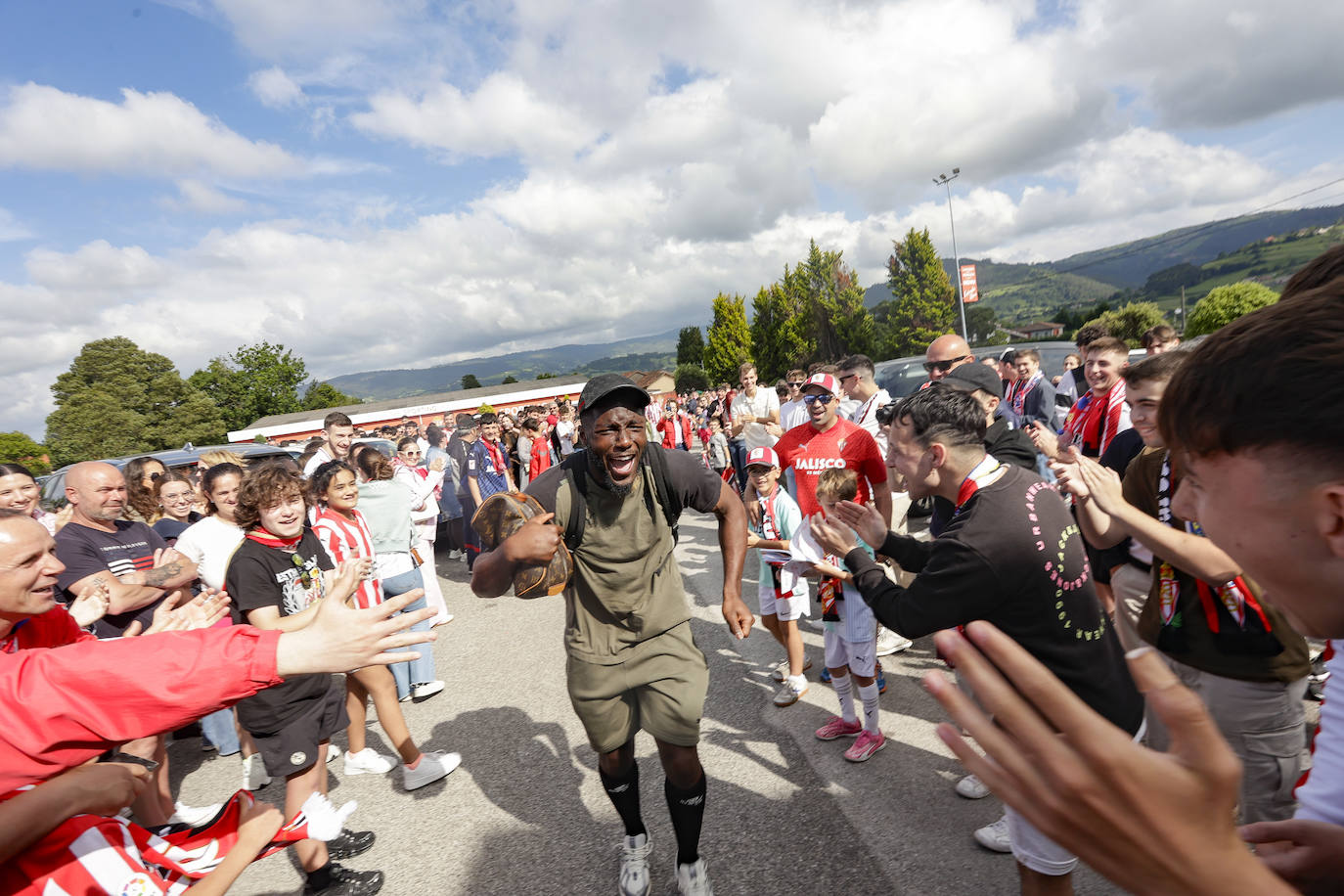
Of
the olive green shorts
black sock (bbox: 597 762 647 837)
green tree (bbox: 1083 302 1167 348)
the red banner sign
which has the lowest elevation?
black sock (bbox: 597 762 647 837)

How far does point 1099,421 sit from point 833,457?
2.11m

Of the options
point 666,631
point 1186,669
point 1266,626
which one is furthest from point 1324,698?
point 666,631

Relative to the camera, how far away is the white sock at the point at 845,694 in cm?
373

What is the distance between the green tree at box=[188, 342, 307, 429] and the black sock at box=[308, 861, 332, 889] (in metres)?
80.1

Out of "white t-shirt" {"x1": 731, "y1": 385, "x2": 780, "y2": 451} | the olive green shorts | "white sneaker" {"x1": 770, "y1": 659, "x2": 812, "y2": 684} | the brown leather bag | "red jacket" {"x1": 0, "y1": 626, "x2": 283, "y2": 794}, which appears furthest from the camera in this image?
"white t-shirt" {"x1": 731, "y1": 385, "x2": 780, "y2": 451}

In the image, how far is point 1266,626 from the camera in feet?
6.63

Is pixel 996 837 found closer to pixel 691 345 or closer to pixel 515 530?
pixel 515 530

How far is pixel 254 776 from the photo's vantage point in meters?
4.26

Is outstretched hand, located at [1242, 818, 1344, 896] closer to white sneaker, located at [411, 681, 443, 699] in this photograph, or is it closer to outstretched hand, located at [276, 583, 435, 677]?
outstretched hand, located at [276, 583, 435, 677]

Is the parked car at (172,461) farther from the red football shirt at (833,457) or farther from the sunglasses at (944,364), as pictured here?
the sunglasses at (944,364)

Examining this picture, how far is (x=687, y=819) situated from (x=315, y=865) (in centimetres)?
198

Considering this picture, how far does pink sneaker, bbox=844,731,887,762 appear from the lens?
11.5ft

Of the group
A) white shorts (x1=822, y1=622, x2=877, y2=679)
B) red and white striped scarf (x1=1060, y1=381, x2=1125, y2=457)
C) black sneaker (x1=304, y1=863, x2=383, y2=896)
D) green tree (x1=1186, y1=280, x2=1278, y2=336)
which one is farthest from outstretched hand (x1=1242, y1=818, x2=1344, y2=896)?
green tree (x1=1186, y1=280, x2=1278, y2=336)

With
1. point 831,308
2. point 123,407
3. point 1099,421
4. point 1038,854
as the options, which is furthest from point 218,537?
point 123,407
